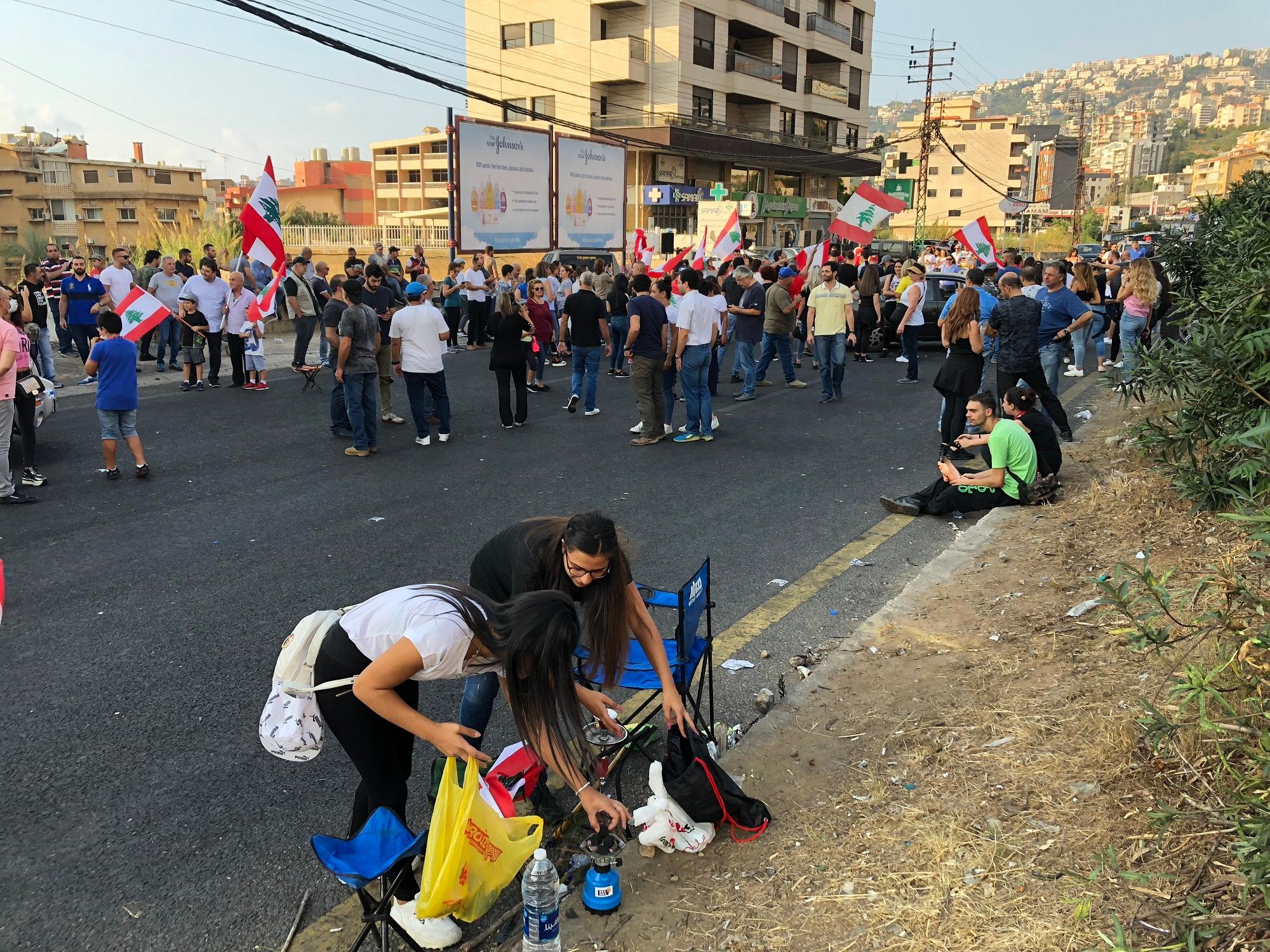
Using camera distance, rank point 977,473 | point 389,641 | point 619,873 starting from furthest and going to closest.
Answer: point 977,473 < point 619,873 < point 389,641

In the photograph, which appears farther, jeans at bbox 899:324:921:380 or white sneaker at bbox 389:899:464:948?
jeans at bbox 899:324:921:380

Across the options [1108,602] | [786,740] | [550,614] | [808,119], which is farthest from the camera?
[808,119]

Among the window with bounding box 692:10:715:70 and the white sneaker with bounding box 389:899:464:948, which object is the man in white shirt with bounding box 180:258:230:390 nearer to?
the white sneaker with bounding box 389:899:464:948

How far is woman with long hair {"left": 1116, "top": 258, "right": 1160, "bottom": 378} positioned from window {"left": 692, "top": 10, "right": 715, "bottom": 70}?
41.6 m

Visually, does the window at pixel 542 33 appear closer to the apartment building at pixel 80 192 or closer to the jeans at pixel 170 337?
the apartment building at pixel 80 192

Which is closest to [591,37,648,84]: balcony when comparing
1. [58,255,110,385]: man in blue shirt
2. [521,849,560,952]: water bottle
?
[58,255,110,385]: man in blue shirt

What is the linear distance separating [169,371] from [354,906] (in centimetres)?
1386

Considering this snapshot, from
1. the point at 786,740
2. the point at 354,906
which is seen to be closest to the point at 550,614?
the point at 354,906

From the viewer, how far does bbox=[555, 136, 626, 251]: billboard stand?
25.1 m

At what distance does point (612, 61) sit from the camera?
1844 inches

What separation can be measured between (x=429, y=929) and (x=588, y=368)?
9615 millimetres

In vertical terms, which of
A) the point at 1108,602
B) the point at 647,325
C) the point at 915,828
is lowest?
the point at 915,828

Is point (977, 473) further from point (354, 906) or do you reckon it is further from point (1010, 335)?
point (354, 906)

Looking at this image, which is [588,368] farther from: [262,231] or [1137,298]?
[1137,298]
